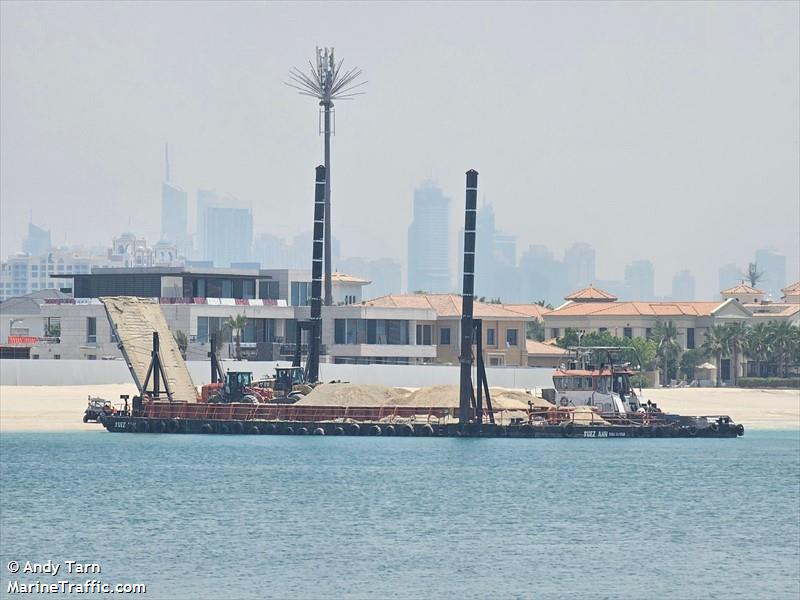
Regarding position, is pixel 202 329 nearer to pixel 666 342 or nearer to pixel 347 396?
pixel 347 396

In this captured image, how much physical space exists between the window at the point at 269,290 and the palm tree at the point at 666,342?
3375cm

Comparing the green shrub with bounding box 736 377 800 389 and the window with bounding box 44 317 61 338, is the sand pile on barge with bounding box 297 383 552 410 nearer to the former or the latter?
the window with bounding box 44 317 61 338

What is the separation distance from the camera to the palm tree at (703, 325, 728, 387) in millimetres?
155250

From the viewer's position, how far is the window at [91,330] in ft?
434

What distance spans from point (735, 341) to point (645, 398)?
25039 millimetres

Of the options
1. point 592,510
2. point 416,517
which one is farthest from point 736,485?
point 416,517

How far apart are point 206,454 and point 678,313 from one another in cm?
8649

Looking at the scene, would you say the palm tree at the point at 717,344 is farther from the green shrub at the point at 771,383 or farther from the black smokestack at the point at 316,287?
the black smokestack at the point at 316,287

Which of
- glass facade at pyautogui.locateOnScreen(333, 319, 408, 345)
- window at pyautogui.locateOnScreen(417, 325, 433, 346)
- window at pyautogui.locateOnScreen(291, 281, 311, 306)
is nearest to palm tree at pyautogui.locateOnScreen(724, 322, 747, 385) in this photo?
window at pyautogui.locateOnScreen(417, 325, 433, 346)

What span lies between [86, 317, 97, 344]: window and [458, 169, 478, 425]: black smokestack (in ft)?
127

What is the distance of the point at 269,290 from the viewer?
144875 millimetres

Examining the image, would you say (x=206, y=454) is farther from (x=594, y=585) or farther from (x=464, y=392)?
(x=594, y=585)

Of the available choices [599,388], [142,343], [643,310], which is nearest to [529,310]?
[643,310]

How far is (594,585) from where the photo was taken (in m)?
52.1
